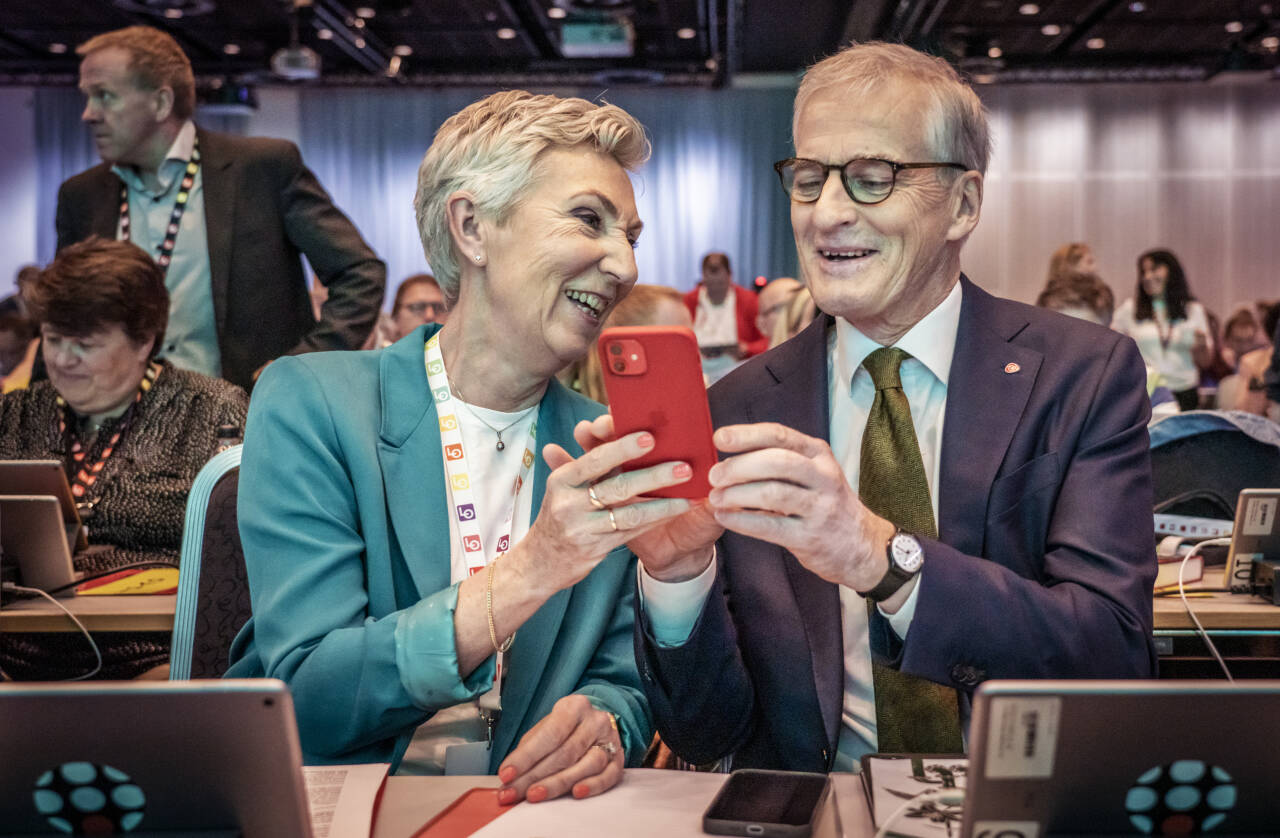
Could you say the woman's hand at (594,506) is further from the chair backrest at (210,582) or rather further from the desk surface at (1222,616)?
the desk surface at (1222,616)

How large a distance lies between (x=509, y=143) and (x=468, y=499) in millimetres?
526

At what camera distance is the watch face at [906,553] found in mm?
1377

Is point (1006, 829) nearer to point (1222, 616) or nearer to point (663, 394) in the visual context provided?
point (663, 394)

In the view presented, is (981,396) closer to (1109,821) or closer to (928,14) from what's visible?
(1109,821)

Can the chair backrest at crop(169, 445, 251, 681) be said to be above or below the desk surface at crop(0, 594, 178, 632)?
above

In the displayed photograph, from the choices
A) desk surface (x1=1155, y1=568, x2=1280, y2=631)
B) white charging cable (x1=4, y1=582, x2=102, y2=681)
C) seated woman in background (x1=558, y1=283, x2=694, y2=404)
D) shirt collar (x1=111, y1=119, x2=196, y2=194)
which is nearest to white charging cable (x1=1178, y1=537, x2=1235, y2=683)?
desk surface (x1=1155, y1=568, x2=1280, y2=631)

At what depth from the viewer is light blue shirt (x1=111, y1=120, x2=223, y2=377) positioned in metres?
3.59

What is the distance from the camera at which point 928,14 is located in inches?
416

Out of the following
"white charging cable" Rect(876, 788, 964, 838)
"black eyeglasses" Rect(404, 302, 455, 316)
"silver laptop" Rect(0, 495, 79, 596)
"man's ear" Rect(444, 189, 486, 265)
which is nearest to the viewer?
"white charging cable" Rect(876, 788, 964, 838)

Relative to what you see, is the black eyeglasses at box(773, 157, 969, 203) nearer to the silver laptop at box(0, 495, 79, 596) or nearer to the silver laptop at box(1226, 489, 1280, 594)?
the silver laptop at box(1226, 489, 1280, 594)

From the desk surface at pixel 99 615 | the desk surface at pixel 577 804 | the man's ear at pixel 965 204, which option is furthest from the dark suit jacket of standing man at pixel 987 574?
the desk surface at pixel 99 615

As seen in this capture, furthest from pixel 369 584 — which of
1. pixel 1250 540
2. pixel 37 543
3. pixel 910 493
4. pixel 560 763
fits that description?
pixel 1250 540

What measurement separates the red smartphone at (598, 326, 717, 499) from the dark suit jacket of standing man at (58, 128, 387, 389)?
2.42m

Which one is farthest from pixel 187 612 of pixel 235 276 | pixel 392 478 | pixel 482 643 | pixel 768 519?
pixel 235 276
